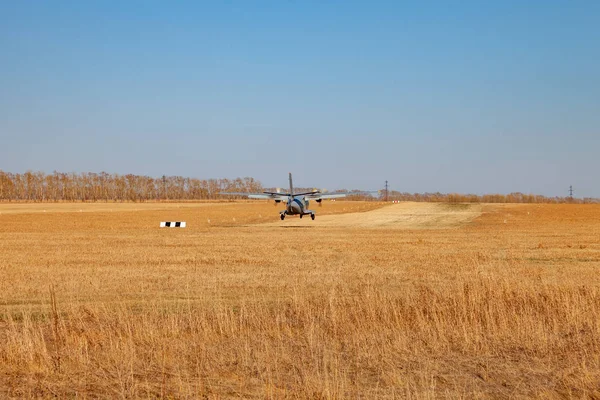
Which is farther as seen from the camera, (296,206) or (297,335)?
A: (296,206)

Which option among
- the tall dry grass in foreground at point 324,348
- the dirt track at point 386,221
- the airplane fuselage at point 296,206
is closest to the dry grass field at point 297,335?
the tall dry grass in foreground at point 324,348

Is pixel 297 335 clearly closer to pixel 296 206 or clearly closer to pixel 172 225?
pixel 296 206

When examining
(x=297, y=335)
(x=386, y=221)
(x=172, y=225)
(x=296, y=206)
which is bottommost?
(x=386, y=221)

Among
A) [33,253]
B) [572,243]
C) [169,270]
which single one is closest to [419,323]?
[169,270]

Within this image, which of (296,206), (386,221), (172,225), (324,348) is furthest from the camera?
(386,221)

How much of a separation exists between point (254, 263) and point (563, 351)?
19.3 meters

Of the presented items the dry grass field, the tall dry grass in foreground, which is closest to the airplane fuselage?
the dry grass field

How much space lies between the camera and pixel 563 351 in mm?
13055

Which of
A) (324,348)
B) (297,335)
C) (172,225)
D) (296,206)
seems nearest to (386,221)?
(296,206)

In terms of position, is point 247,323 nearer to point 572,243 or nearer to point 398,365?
point 398,365

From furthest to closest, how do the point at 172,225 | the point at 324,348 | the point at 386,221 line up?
Answer: the point at 386,221 → the point at 172,225 → the point at 324,348

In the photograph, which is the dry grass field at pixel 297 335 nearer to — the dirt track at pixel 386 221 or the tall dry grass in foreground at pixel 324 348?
the tall dry grass in foreground at pixel 324 348

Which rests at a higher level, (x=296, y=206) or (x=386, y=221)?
(x=296, y=206)

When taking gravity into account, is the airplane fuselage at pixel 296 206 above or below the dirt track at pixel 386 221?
above
